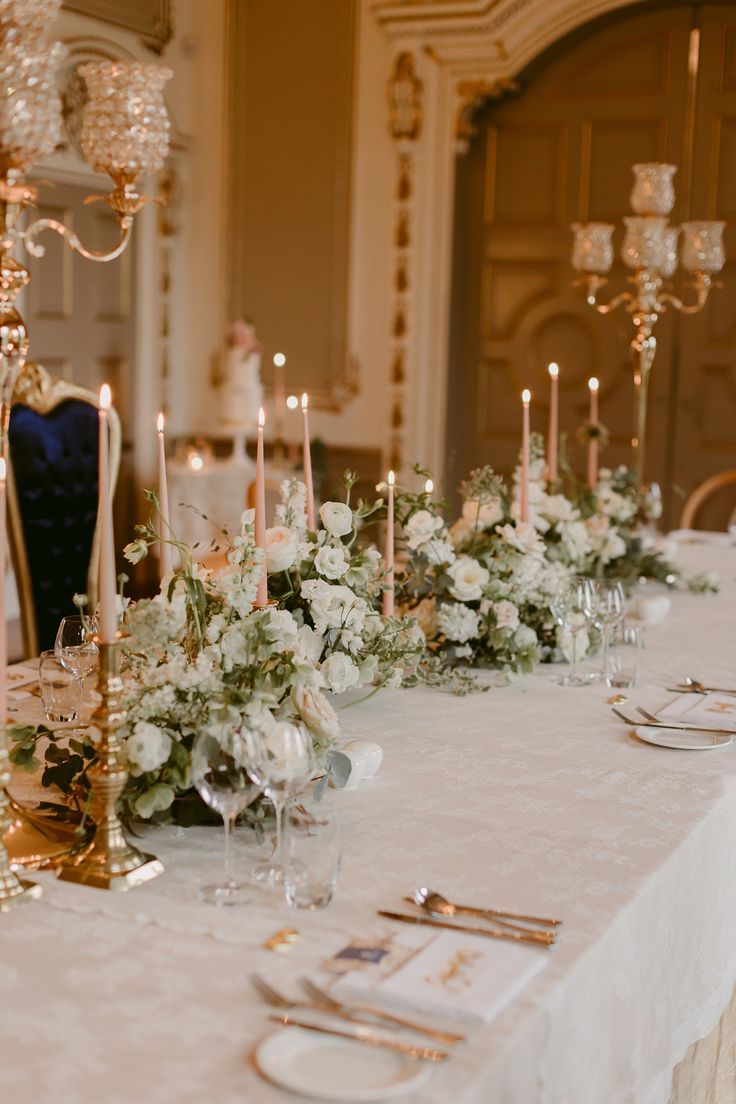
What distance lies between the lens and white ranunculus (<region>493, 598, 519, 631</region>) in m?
2.42

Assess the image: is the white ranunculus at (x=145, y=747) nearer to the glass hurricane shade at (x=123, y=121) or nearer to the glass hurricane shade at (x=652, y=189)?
the glass hurricane shade at (x=123, y=121)

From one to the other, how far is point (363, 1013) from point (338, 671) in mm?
759

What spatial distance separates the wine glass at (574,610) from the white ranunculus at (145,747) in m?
1.07

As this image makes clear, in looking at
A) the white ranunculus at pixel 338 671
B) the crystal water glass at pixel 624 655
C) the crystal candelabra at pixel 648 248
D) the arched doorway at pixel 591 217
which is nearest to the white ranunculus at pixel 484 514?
the crystal water glass at pixel 624 655

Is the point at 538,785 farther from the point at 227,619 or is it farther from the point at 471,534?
the point at 471,534

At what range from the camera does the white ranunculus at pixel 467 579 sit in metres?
2.42

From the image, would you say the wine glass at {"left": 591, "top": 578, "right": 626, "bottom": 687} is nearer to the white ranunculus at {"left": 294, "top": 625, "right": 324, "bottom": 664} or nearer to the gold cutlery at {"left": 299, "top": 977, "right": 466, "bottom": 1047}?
the white ranunculus at {"left": 294, "top": 625, "right": 324, "bottom": 664}

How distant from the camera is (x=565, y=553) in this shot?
2826 mm

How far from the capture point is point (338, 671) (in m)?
1.91

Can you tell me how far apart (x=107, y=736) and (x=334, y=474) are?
501 cm

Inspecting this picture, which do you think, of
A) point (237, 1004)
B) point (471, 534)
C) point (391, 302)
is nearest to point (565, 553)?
point (471, 534)

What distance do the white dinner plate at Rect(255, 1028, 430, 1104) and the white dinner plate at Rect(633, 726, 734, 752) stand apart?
100 centimetres

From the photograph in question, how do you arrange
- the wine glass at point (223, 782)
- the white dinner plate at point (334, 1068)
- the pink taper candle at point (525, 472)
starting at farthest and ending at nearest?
the pink taper candle at point (525, 472), the wine glass at point (223, 782), the white dinner plate at point (334, 1068)

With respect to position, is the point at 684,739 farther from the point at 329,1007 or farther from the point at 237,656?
the point at 329,1007
